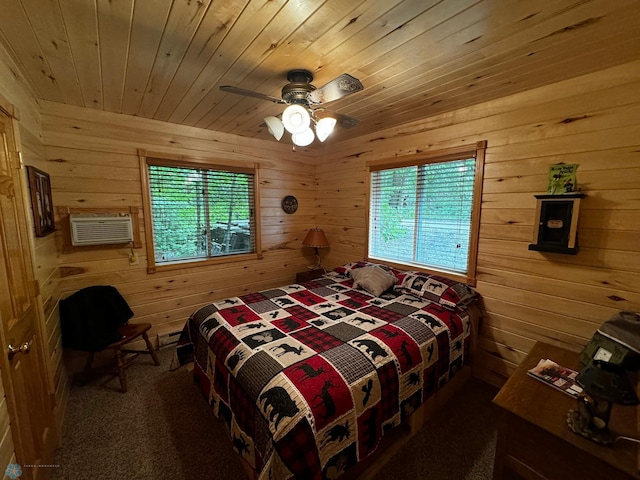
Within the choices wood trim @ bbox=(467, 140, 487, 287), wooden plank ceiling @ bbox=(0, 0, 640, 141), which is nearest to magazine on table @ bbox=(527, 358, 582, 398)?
wood trim @ bbox=(467, 140, 487, 287)

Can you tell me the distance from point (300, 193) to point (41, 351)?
9.70 ft

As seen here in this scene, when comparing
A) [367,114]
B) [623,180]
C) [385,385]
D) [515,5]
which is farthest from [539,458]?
[367,114]

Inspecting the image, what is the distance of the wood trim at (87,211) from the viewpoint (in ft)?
7.51

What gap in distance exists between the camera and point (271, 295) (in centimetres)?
252

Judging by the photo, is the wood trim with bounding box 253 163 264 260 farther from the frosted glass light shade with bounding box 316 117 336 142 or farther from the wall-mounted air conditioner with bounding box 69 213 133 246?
the frosted glass light shade with bounding box 316 117 336 142

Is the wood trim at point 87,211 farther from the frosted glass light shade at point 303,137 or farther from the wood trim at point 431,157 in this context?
the wood trim at point 431,157

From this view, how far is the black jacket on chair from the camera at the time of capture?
83.8 inches

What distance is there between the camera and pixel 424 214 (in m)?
2.78

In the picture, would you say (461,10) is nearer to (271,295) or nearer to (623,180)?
(623,180)

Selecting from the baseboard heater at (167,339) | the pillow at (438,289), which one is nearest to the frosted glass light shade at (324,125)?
the pillow at (438,289)

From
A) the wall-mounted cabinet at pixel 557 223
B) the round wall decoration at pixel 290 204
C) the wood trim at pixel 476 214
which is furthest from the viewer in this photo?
the round wall decoration at pixel 290 204

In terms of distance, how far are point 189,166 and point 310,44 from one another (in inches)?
81.4

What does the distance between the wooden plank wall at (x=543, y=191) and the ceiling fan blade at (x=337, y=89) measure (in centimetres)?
140

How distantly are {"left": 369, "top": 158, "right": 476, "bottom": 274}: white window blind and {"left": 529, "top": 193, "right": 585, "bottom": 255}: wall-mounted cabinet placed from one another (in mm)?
530
